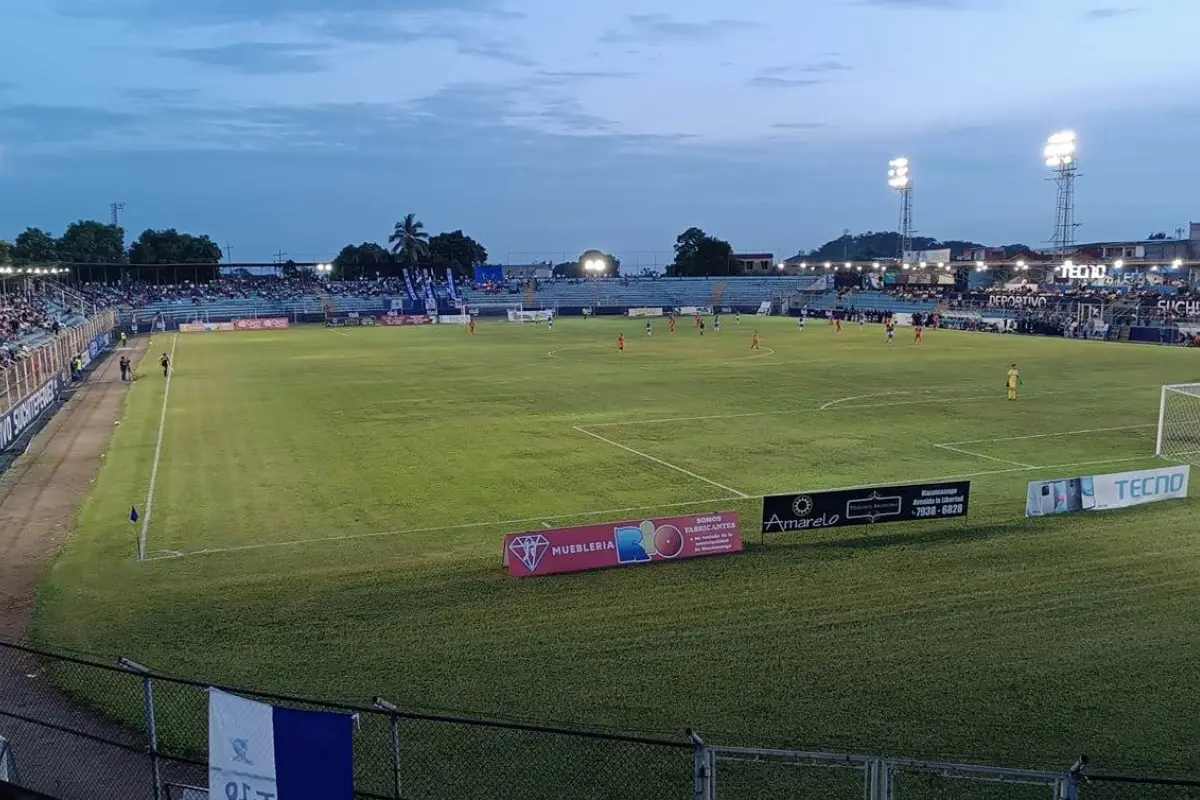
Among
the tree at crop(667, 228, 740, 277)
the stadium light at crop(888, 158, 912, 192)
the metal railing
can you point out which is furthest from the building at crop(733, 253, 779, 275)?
the metal railing

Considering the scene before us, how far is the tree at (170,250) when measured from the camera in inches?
5089

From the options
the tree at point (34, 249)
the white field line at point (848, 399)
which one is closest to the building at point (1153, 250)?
the white field line at point (848, 399)

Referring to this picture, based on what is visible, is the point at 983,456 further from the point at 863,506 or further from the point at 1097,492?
the point at 863,506

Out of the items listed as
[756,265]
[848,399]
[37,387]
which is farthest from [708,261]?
[37,387]

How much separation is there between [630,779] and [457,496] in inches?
554

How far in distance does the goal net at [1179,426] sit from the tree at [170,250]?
119m

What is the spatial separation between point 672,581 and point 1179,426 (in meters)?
23.6

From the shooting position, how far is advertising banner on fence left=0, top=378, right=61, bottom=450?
99.9ft

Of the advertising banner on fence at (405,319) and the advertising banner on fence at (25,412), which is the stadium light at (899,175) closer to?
the advertising banner on fence at (405,319)

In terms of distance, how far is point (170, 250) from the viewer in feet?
427

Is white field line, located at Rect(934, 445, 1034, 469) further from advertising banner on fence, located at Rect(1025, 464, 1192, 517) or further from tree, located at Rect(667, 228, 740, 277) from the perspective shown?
tree, located at Rect(667, 228, 740, 277)

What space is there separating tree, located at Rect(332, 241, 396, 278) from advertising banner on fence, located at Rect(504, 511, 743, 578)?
127 m

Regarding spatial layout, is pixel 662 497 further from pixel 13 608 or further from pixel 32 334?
pixel 32 334

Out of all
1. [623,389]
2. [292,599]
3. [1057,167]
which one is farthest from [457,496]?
[1057,167]
